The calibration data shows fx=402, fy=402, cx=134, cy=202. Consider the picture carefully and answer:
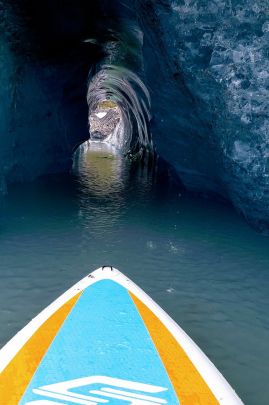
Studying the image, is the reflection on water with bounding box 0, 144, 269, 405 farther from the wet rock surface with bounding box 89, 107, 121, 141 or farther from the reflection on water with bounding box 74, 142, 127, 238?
the wet rock surface with bounding box 89, 107, 121, 141

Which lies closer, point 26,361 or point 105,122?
point 26,361

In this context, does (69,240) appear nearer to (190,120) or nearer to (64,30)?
(190,120)

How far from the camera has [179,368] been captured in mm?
3359

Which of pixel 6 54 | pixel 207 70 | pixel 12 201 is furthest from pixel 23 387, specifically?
pixel 6 54

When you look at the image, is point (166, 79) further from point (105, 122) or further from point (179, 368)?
point (105, 122)

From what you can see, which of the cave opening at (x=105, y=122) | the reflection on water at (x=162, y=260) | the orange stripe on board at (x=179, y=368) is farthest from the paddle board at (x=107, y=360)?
the cave opening at (x=105, y=122)

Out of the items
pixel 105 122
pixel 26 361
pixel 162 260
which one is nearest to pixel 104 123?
pixel 105 122

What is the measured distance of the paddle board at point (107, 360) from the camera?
3.03m

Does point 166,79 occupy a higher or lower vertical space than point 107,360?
higher

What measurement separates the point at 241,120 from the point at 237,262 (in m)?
2.61

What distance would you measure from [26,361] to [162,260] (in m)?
3.71

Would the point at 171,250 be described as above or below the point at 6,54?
below

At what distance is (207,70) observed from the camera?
25.4 ft

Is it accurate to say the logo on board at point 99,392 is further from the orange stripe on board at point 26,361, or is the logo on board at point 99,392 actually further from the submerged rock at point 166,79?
the submerged rock at point 166,79
